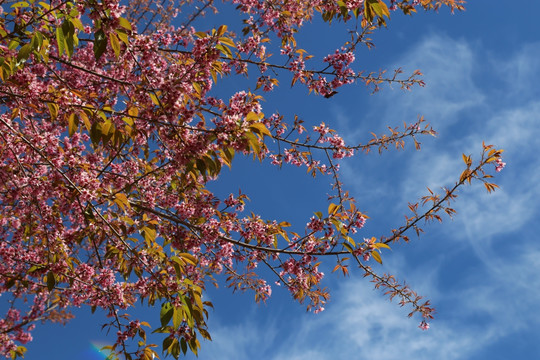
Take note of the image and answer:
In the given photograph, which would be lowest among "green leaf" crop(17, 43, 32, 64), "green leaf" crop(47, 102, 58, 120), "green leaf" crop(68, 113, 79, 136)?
"green leaf" crop(68, 113, 79, 136)

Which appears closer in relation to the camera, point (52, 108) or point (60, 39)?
point (60, 39)

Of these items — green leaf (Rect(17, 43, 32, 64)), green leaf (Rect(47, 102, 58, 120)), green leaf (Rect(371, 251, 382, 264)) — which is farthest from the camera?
green leaf (Rect(371, 251, 382, 264))

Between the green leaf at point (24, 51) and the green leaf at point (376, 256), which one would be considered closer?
the green leaf at point (24, 51)

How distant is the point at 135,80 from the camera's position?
3.25 meters

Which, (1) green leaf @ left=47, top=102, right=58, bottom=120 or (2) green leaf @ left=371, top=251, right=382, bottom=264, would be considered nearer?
(1) green leaf @ left=47, top=102, right=58, bottom=120

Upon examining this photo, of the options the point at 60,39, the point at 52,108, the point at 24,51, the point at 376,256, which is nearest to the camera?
the point at 60,39

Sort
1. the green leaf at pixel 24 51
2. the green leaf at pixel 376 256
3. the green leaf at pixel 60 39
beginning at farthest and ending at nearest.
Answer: the green leaf at pixel 376 256 < the green leaf at pixel 24 51 < the green leaf at pixel 60 39

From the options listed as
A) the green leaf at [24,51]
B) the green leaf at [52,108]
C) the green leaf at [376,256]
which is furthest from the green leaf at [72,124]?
the green leaf at [376,256]

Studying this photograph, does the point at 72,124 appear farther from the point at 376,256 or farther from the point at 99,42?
the point at 376,256

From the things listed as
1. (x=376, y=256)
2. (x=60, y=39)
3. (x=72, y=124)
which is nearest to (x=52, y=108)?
(x=72, y=124)

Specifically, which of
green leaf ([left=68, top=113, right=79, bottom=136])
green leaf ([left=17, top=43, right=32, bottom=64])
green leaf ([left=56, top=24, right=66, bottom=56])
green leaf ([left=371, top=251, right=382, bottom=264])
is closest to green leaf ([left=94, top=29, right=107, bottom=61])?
green leaf ([left=56, top=24, right=66, bottom=56])

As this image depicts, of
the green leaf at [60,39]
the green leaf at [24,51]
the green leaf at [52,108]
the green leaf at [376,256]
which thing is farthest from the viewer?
the green leaf at [376,256]

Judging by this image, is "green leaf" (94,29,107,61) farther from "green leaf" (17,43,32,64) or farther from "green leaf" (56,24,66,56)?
"green leaf" (17,43,32,64)

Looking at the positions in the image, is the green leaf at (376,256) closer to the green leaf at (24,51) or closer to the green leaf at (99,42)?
the green leaf at (99,42)
